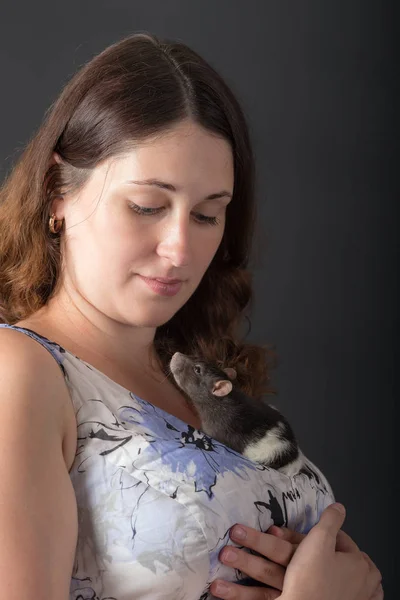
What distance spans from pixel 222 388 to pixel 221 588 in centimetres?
44

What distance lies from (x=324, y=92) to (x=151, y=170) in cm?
180

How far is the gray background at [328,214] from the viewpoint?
3.28 m

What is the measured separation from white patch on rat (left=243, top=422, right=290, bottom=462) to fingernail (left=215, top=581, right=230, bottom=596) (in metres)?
0.27

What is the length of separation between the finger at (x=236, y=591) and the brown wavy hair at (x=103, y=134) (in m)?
0.69

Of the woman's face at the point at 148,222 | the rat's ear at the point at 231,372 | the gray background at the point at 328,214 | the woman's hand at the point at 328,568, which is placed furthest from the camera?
the gray background at the point at 328,214

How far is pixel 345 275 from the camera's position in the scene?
3422 millimetres

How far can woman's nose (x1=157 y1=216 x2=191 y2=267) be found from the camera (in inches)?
69.5

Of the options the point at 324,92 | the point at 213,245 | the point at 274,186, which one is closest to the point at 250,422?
the point at 213,245

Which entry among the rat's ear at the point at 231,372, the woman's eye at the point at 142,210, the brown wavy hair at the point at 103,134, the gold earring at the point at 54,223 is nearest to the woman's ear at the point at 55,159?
the brown wavy hair at the point at 103,134

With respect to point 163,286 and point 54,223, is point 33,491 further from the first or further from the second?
point 54,223

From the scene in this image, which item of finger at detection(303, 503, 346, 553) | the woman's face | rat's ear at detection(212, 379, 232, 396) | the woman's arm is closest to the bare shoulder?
the woman's arm

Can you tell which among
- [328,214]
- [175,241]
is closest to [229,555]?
[175,241]

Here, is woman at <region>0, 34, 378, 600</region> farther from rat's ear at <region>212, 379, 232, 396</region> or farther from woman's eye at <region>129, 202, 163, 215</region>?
rat's ear at <region>212, 379, 232, 396</region>

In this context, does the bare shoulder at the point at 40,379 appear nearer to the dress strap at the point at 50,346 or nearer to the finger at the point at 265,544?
the dress strap at the point at 50,346
